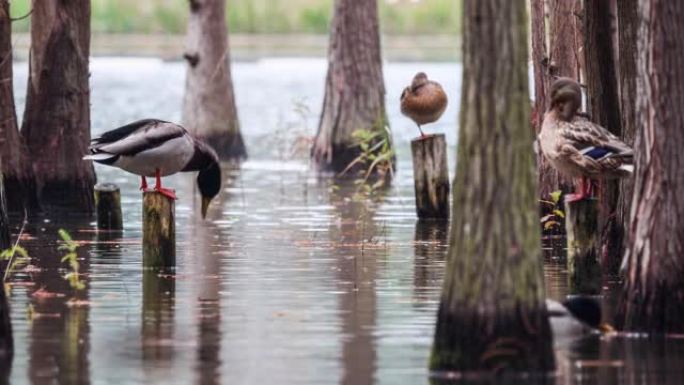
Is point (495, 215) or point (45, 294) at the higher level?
point (495, 215)

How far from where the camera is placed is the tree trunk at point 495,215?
39.3 feet

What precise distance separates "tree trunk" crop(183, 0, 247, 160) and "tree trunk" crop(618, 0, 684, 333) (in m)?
21.1

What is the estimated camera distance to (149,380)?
1233 cm

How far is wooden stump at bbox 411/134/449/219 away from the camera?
22.4 m

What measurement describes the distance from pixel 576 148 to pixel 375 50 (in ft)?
49.3

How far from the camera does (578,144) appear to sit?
15.7m

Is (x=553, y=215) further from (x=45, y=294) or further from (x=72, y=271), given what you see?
(x=45, y=294)

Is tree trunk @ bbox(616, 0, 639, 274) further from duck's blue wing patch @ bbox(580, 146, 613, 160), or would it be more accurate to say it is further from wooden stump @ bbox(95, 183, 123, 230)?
wooden stump @ bbox(95, 183, 123, 230)

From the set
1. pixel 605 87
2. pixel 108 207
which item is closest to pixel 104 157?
pixel 108 207

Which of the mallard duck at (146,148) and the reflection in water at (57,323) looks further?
the mallard duck at (146,148)

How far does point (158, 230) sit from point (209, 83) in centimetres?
1718

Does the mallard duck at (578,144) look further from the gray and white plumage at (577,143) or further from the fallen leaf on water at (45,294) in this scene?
the fallen leaf on water at (45,294)

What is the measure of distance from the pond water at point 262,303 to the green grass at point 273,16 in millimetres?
48208

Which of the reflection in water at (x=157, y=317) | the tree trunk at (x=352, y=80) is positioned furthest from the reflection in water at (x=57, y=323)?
the tree trunk at (x=352, y=80)
